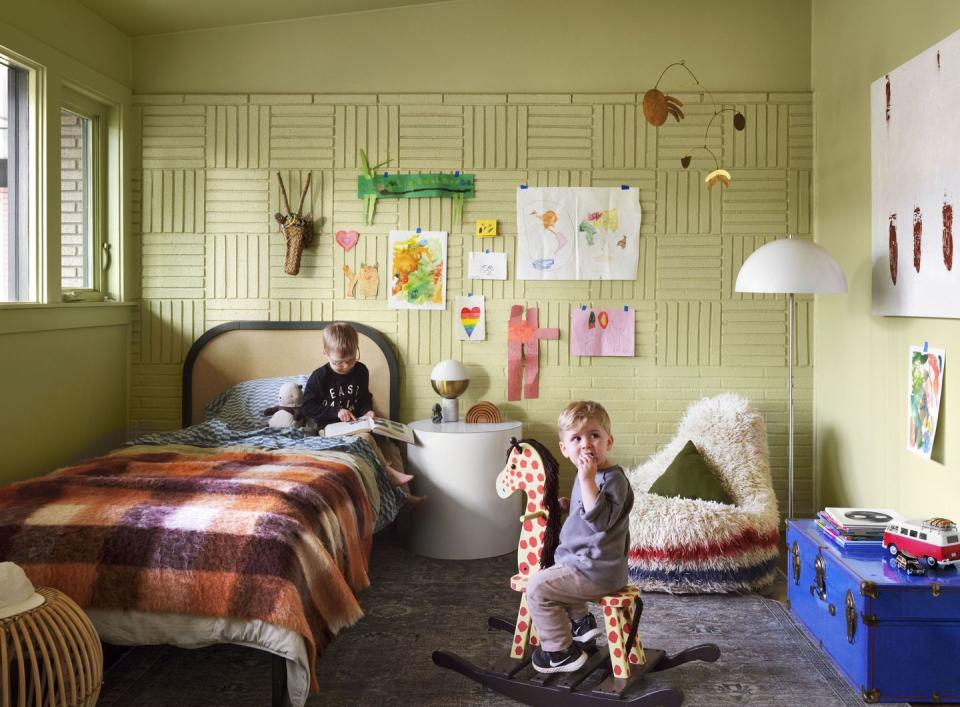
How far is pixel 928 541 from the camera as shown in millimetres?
2570

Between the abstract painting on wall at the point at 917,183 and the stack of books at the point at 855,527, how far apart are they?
2.62 ft

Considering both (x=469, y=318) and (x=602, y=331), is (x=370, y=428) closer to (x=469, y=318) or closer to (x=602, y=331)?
(x=469, y=318)

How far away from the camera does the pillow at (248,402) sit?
4.27 meters

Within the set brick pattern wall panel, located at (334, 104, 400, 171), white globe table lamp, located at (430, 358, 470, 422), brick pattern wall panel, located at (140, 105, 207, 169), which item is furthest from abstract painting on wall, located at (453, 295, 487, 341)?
brick pattern wall panel, located at (140, 105, 207, 169)

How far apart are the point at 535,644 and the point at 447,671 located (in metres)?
0.31

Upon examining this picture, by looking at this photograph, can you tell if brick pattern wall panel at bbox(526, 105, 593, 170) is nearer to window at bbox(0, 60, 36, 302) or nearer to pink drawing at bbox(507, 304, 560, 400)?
pink drawing at bbox(507, 304, 560, 400)

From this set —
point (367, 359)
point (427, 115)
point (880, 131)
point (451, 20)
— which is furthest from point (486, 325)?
point (880, 131)

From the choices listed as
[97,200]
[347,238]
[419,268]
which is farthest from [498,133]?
[97,200]

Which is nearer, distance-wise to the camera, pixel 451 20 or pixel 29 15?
pixel 29 15

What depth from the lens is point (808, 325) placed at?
448 centimetres

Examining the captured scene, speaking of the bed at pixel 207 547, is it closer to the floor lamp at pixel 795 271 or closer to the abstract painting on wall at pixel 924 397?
the floor lamp at pixel 795 271

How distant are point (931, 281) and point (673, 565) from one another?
1.50m

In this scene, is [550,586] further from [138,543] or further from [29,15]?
[29,15]

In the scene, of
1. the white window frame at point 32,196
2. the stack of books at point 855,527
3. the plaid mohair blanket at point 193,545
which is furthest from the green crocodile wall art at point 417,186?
the stack of books at point 855,527
